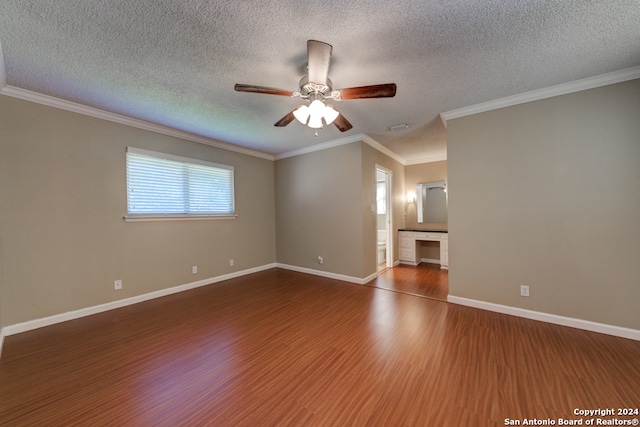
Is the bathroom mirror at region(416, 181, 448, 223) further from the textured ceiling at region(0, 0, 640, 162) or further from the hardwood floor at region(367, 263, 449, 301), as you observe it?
the textured ceiling at region(0, 0, 640, 162)

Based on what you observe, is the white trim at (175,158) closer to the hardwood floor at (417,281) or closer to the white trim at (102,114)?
the white trim at (102,114)

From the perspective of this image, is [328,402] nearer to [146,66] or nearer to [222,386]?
[222,386]

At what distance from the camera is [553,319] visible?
2541 mm

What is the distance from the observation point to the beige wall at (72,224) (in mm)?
2428

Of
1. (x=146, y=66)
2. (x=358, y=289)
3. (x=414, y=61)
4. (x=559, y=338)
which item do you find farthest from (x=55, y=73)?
(x=559, y=338)

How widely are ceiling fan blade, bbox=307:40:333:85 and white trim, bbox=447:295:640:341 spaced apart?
123 inches

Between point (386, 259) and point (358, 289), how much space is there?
1862 mm

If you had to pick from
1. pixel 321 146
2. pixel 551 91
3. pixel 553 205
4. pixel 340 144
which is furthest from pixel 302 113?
pixel 553 205

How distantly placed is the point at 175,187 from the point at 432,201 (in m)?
5.36

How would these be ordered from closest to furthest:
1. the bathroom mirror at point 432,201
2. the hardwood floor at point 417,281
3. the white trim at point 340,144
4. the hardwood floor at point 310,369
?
the hardwood floor at point 310,369 < the hardwood floor at point 417,281 < the white trim at point 340,144 < the bathroom mirror at point 432,201

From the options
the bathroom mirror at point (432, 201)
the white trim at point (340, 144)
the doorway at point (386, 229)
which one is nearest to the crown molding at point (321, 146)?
the white trim at point (340, 144)

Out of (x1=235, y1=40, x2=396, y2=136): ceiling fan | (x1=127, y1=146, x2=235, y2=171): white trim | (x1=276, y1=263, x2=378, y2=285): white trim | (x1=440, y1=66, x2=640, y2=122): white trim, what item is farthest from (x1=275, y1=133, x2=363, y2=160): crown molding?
(x1=276, y1=263, x2=378, y2=285): white trim

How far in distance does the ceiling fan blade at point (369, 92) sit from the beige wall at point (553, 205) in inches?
69.9

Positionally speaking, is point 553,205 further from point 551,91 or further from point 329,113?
point 329,113
